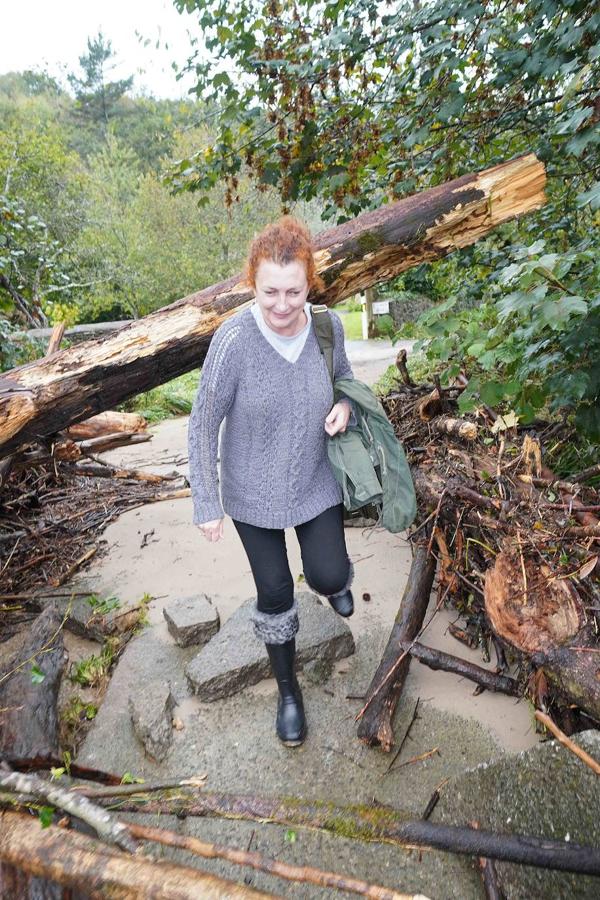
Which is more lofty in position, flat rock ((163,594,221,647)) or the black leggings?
the black leggings

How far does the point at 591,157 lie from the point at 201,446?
3445 millimetres

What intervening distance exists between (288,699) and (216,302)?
2.22 metres

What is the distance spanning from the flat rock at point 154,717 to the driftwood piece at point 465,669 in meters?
1.18

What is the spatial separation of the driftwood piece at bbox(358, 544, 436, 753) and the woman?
0.32 m

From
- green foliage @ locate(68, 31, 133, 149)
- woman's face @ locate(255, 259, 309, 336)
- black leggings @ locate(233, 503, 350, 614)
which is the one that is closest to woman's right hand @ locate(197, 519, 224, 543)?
black leggings @ locate(233, 503, 350, 614)

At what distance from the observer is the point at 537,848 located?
1.46 metres

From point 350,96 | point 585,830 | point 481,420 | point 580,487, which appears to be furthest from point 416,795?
point 350,96

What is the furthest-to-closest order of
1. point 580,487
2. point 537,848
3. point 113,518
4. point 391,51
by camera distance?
point 113,518 → point 391,51 → point 580,487 → point 537,848

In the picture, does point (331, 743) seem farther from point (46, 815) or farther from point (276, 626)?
point (46, 815)

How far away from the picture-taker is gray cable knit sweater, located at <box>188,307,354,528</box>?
210 cm

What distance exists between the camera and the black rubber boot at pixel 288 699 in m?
2.40

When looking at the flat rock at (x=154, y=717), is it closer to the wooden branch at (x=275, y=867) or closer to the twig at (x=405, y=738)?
the twig at (x=405, y=738)

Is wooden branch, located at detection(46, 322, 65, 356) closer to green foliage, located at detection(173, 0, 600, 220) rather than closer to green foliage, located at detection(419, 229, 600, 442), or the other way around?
green foliage, located at detection(173, 0, 600, 220)

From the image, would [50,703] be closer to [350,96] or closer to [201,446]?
[201,446]
